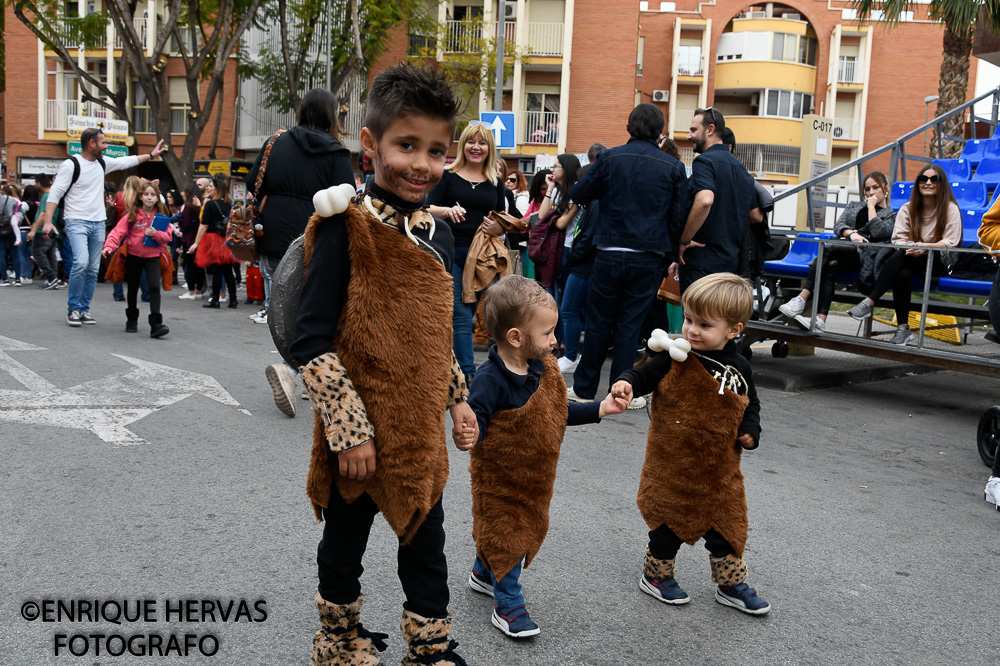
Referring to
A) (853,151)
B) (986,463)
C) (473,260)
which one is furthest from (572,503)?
(853,151)

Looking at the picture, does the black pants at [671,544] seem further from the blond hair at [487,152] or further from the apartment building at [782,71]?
the apartment building at [782,71]

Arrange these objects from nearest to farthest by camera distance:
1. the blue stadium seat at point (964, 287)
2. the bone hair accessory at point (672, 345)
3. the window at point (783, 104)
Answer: the bone hair accessory at point (672, 345) → the blue stadium seat at point (964, 287) → the window at point (783, 104)

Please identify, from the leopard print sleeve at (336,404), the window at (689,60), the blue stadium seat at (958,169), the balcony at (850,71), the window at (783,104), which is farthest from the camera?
the balcony at (850,71)

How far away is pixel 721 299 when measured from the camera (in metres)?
3.18

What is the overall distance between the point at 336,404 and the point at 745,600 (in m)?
1.85

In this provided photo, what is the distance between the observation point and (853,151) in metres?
46.2

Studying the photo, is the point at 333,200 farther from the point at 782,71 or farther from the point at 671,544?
the point at 782,71

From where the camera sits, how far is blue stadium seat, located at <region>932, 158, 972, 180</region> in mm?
9922


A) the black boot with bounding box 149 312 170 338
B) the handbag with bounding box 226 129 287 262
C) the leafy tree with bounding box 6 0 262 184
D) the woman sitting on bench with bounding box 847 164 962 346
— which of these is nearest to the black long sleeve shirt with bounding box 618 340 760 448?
the handbag with bounding box 226 129 287 262

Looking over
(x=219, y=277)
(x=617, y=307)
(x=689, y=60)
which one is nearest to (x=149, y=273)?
(x=219, y=277)

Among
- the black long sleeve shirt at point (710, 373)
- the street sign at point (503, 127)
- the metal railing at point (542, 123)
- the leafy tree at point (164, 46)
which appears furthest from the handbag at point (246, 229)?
the metal railing at point (542, 123)

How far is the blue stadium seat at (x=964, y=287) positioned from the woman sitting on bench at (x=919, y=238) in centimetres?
14

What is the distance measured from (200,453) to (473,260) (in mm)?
2537

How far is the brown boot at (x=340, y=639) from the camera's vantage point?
2480 millimetres
